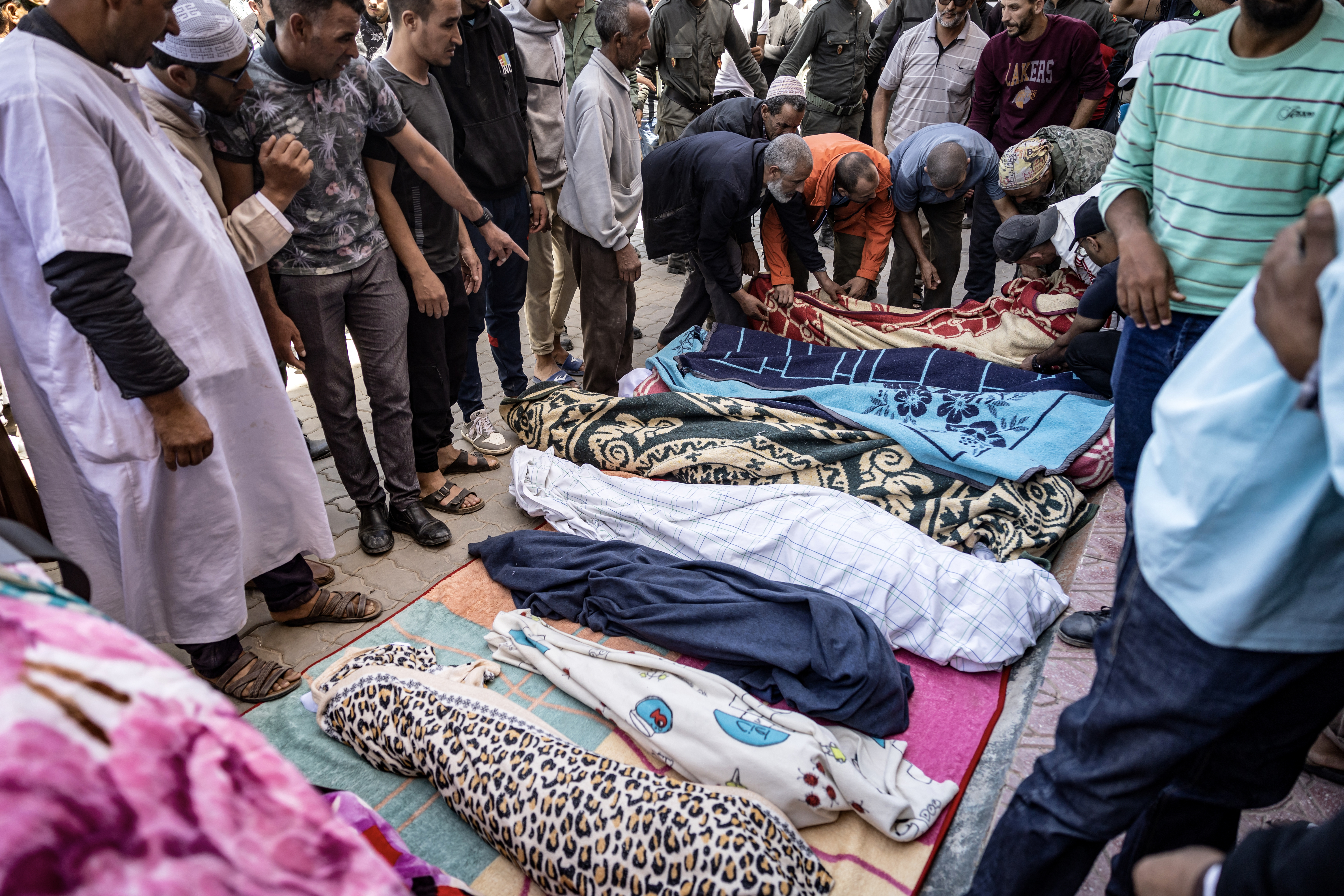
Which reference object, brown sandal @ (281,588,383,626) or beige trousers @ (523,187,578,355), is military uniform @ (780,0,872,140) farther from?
brown sandal @ (281,588,383,626)

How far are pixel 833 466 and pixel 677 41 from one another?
423cm

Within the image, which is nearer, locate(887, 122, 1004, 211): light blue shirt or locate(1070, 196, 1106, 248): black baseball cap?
locate(1070, 196, 1106, 248): black baseball cap

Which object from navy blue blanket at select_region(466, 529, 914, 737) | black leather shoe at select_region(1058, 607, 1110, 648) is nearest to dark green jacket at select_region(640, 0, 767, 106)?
navy blue blanket at select_region(466, 529, 914, 737)

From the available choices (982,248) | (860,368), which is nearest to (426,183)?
(860,368)

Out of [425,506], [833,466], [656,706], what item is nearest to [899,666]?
[656,706]

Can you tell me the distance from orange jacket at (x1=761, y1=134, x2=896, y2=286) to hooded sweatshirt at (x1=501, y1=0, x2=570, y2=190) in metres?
1.22

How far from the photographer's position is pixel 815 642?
92.7 inches

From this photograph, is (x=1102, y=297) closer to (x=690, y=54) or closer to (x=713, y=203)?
(x=713, y=203)

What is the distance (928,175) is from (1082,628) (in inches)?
119

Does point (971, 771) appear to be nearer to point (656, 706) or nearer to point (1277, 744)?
point (656, 706)

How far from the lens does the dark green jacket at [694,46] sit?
20.0 ft

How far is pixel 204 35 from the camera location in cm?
228

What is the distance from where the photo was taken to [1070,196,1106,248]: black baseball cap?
11.2ft

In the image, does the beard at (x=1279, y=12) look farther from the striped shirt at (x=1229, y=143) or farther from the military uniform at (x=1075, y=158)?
the military uniform at (x=1075, y=158)
